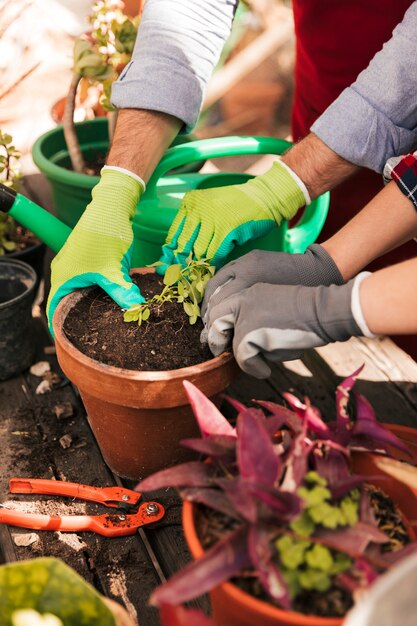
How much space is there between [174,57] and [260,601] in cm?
111

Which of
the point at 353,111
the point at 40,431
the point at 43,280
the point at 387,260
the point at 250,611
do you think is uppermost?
the point at 353,111

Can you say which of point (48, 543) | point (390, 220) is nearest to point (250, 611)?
point (48, 543)

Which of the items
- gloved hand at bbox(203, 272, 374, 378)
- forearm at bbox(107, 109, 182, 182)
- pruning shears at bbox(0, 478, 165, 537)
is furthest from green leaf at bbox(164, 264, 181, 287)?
pruning shears at bbox(0, 478, 165, 537)

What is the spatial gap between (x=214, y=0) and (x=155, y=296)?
72cm

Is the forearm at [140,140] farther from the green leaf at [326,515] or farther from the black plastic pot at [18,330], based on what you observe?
the green leaf at [326,515]

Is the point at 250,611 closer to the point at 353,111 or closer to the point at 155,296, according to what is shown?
the point at 155,296

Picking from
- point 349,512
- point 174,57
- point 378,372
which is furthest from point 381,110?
point 349,512

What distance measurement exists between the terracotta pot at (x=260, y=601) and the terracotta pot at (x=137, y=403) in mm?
282

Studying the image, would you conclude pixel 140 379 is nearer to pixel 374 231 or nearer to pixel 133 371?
pixel 133 371

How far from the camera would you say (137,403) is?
105cm

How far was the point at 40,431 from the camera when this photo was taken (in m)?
1.28

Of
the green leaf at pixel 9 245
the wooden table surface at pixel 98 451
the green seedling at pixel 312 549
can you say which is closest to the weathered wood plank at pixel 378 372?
the wooden table surface at pixel 98 451

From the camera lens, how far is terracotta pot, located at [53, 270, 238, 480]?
1.03m

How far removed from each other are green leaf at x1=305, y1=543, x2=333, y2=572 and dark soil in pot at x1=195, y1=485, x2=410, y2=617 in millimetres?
46
